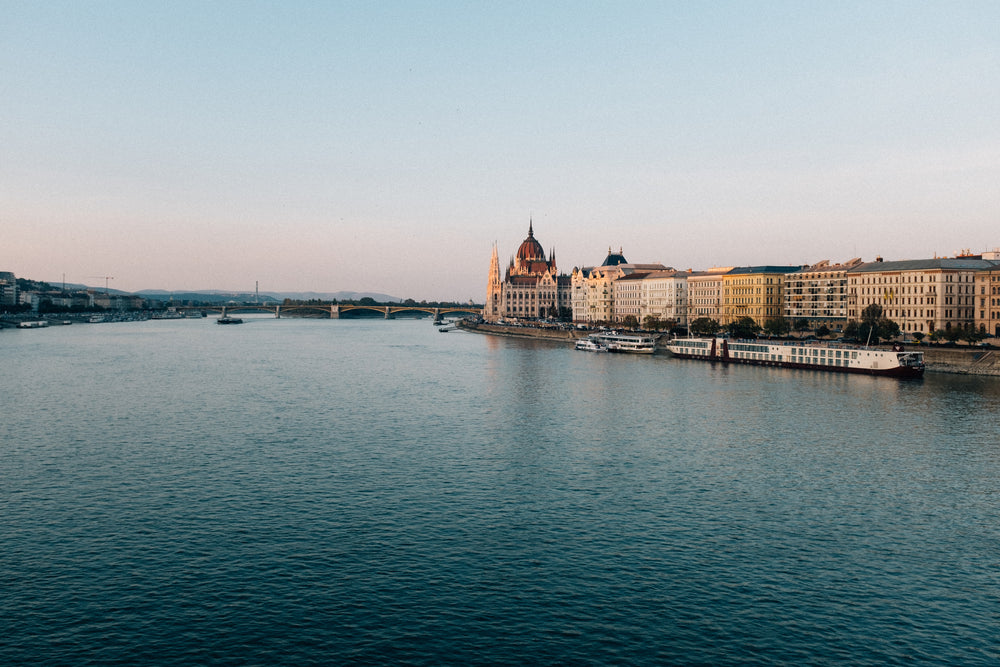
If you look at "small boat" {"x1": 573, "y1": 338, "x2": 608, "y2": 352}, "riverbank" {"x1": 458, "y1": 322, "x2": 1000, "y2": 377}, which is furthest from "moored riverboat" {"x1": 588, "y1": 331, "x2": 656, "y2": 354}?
"riverbank" {"x1": 458, "y1": 322, "x2": 1000, "y2": 377}

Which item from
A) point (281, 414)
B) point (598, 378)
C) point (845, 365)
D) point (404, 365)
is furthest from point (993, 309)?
point (281, 414)

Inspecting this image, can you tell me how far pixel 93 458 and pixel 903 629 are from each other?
118ft

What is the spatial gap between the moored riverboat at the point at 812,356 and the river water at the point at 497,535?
23.9 m

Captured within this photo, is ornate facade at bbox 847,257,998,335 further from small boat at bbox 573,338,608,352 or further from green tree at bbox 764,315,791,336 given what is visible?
small boat at bbox 573,338,608,352

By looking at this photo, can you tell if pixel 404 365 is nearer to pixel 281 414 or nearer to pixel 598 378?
pixel 598 378

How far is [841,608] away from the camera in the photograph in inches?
891

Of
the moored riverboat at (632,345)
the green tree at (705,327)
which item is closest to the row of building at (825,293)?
the green tree at (705,327)

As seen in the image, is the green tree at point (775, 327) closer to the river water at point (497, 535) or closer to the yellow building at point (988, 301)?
the yellow building at point (988, 301)

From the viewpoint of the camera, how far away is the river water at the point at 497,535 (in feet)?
68.5

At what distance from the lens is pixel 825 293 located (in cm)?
13375

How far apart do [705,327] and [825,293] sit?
20.3 metres

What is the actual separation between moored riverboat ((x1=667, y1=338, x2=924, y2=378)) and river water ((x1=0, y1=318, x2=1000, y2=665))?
23932 millimetres

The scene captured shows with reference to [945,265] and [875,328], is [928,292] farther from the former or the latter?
[875,328]

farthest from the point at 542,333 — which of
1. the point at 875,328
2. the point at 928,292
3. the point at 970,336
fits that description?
the point at 970,336
